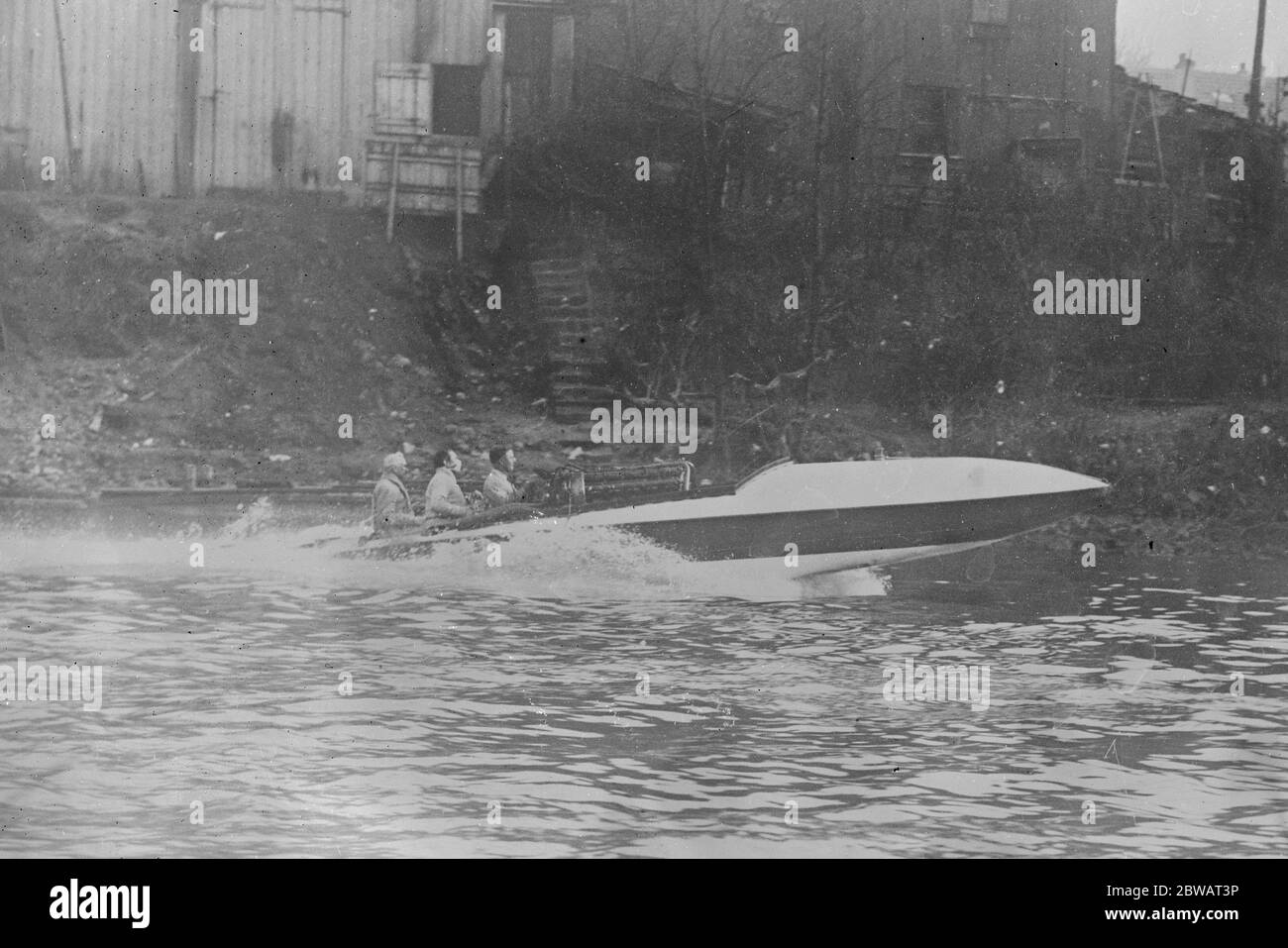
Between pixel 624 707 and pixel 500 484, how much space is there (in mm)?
2332

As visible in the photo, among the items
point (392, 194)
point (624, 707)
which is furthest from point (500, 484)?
point (624, 707)

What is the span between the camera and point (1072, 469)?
8102 millimetres

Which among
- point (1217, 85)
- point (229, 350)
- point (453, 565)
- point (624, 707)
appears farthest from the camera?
point (1217, 85)

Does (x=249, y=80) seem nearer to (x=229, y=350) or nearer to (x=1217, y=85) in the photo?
(x=229, y=350)

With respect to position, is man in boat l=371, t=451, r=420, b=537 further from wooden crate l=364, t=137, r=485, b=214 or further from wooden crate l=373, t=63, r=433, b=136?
wooden crate l=373, t=63, r=433, b=136

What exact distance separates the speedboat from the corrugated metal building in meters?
2.28

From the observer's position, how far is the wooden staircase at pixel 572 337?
820 centimetres

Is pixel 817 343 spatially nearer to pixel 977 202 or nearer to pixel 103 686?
pixel 977 202

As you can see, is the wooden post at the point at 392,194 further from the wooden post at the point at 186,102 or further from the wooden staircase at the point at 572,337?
the wooden post at the point at 186,102

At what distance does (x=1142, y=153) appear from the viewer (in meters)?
9.11

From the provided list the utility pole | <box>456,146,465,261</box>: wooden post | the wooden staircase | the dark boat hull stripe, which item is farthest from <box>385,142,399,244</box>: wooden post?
the utility pole

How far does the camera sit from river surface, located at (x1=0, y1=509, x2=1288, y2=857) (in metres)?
4.75
